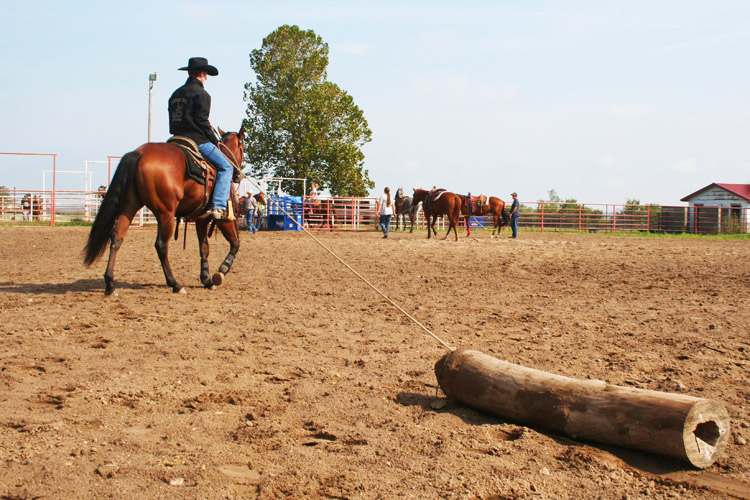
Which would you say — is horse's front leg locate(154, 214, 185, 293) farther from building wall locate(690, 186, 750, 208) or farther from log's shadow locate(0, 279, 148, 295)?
building wall locate(690, 186, 750, 208)

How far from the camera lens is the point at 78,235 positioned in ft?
57.8

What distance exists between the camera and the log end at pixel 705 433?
3117 mm

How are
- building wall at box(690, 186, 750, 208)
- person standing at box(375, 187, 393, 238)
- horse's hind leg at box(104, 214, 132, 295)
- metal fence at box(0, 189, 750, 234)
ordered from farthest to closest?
building wall at box(690, 186, 750, 208) < metal fence at box(0, 189, 750, 234) < person standing at box(375, 187, 393, 238) < horse's hind leg at box(104, 214, 132, 295)

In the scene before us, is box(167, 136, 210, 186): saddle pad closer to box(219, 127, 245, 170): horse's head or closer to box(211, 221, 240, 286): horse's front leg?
box(219, 127, 245, 170): horse's head

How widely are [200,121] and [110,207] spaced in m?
1.58

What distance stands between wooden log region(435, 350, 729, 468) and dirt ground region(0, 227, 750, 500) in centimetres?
10

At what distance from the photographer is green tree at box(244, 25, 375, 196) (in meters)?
40.4

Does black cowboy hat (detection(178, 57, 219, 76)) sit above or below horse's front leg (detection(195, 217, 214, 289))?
above

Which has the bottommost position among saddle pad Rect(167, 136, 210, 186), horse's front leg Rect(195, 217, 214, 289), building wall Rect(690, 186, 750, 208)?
horse's front leg Rect(195, 217, 214, 289)

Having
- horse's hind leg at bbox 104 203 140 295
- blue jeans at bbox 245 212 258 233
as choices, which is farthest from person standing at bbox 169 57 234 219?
blue jeans at bbox 245 212 258 233

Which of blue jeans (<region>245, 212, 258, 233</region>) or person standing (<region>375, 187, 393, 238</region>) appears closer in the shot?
person standing (<region>375, 187, 393, 238</region>)

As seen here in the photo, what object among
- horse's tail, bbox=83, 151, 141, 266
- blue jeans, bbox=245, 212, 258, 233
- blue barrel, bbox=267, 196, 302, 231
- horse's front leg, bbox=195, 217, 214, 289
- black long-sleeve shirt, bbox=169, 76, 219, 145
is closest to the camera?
horse's tail, bbox=83, 151, 141, 266

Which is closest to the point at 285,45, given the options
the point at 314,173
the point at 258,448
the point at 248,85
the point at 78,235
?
the point at 248,85

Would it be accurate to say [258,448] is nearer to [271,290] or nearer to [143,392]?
[143,392]
